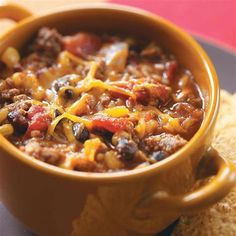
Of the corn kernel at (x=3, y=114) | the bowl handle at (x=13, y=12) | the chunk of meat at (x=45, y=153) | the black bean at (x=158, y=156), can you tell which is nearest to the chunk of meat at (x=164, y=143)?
the black bean at (x=158, y=156)

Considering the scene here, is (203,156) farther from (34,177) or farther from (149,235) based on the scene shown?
(34,177)

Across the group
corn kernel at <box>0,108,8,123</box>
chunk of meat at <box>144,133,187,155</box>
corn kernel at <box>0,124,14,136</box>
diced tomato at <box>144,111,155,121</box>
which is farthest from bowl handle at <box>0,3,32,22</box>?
chunk of meat at <box>144,133,187,155</box>

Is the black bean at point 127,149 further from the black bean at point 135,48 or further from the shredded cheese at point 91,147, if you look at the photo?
the black bean at point 135,48

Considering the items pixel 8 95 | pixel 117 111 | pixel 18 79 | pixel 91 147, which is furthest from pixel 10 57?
pixel 91 147

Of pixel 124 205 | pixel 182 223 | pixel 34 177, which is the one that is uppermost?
pixel 34 177

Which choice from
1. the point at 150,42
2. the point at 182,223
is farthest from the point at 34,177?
the point at 150,42

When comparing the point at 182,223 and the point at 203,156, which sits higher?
the point at 203,156

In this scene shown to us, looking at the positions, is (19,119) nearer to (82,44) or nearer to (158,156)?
(158,156)
